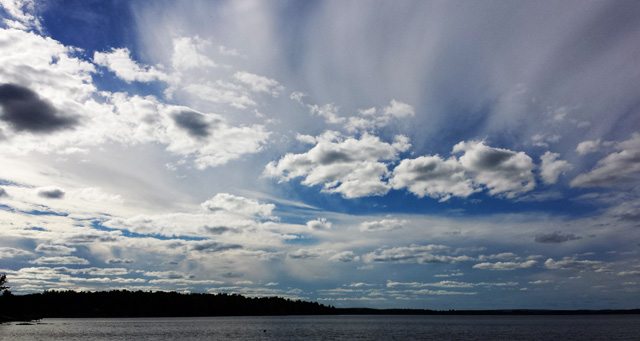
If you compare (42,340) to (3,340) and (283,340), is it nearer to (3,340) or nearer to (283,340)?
(3,340)

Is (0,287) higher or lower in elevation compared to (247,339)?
higher

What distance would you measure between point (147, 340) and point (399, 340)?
244 feet

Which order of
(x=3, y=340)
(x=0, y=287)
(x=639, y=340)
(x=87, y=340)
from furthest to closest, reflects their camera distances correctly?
(x=0, y=287) < (x=87, y=340) < (x=639, y=340) < (x=3, y=340)

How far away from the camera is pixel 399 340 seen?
12631 centimetres

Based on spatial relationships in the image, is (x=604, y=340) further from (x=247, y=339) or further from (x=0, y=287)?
(x=0, y=287)

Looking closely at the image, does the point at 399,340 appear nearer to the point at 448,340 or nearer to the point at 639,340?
the point at 448,340

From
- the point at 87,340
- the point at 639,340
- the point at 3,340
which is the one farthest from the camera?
the point at 87,340

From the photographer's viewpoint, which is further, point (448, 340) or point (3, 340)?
point (448, 340)

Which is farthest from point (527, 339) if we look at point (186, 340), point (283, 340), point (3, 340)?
point (3, 340)

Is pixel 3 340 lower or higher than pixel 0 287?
lower

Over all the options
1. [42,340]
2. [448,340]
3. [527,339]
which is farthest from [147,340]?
[527,339]

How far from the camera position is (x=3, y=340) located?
111 metres

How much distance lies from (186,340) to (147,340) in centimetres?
1303

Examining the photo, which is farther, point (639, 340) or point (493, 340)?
point (493, 340)
